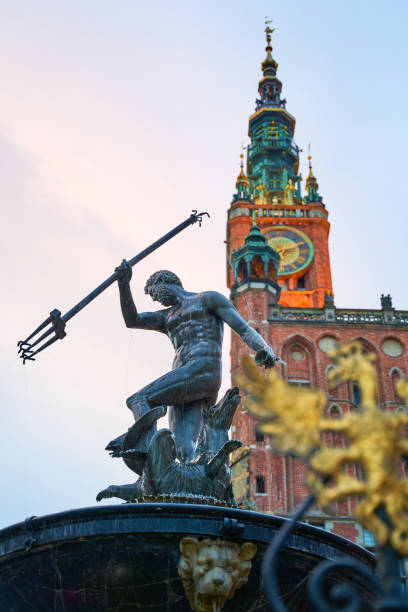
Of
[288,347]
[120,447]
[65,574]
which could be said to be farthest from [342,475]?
[288,347]

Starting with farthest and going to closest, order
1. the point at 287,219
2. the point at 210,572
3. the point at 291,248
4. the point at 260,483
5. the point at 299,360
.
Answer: the point at 287,219, the point at 291,248, the point at 299,360, the point at 260,483, the point at 210,572

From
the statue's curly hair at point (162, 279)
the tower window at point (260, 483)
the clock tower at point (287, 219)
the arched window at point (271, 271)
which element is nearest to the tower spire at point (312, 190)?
the clock tower at point (287, 219)

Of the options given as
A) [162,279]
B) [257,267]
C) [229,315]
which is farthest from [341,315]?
[229,315]

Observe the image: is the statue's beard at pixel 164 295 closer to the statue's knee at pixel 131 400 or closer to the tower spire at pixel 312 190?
the statue's knee at pixel 131 400

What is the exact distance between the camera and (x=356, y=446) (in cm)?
186

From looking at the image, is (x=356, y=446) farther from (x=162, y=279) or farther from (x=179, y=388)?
(x=162, y=279)

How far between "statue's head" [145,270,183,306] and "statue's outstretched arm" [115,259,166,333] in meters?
0.15

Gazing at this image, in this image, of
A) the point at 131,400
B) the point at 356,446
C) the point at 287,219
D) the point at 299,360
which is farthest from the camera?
the point at 287,219

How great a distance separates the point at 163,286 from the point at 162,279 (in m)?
0.09

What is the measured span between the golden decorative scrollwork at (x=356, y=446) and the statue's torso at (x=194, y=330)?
4343mm

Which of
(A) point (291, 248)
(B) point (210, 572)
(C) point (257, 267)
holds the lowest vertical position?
(B) point (210, 572)

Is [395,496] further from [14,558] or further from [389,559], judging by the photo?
[14,558]

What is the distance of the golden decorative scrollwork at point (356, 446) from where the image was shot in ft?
5.99

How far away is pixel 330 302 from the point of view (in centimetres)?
4222
